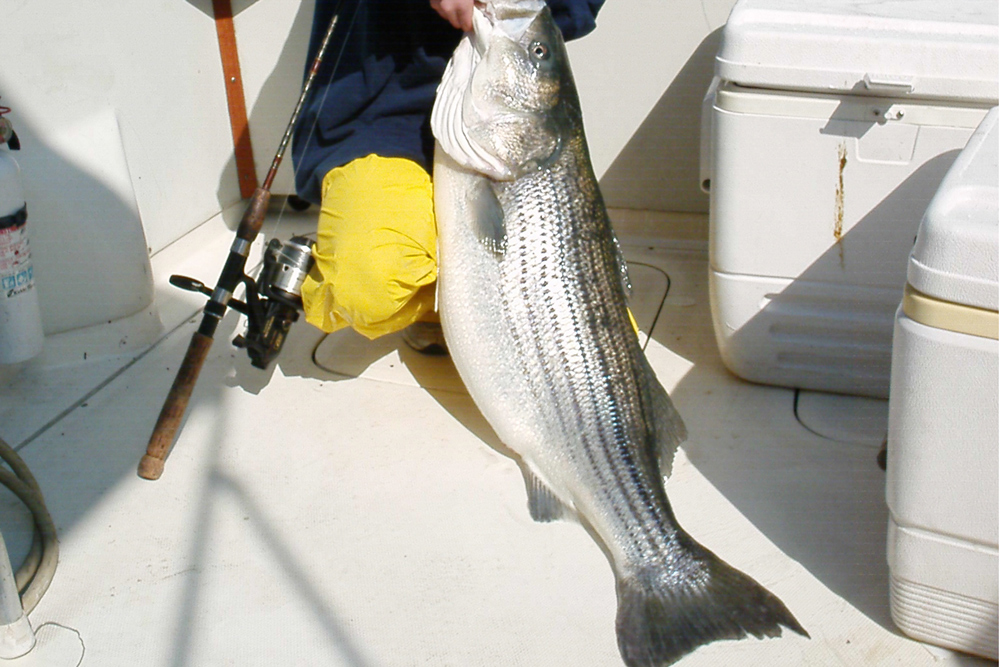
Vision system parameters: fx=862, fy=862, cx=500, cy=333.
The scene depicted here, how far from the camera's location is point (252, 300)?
2.18m

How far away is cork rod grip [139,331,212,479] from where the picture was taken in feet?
6.48

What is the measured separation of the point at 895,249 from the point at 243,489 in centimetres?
162

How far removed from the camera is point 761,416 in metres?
2.24

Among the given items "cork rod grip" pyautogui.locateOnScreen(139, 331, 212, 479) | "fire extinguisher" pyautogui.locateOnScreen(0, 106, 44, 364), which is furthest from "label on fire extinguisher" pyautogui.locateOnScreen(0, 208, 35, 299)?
"cork rod grip" pyautogui.locateOnScreen(139, 331, 212, 479)

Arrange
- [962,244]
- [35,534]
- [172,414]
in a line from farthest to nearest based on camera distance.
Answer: [172,414] < [35,534] < [962,244]

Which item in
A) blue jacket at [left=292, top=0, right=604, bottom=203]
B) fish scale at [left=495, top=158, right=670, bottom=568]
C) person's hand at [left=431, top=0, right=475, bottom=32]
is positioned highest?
person's hand at [left=431, top=0, right=475, bottom=32]

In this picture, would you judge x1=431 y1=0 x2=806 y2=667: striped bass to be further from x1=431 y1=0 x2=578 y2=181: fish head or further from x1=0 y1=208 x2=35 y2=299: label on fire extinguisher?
x1=0 y1=208 x2=35 y2=299: label on fire extinguisher

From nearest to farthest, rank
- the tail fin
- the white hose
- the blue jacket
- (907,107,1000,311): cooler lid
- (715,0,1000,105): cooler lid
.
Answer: (907,107,1000,311): cooler lid, the tail fin, the white hose, (715,0,1000,105): cooler lid, the blue jacket

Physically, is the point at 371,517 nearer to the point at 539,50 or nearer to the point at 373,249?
the point at 373,249

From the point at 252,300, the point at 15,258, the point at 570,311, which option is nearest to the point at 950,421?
the point at 570,311

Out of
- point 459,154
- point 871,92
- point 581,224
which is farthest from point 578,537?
point 871,92

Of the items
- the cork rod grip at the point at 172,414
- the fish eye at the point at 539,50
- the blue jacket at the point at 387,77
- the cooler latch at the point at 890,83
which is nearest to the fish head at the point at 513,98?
the fish eye at the point at 539,50

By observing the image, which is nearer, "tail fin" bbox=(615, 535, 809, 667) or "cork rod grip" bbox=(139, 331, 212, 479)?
"tail fin" bbox=(615, 535, 809, 667)

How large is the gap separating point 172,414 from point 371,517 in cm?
53
